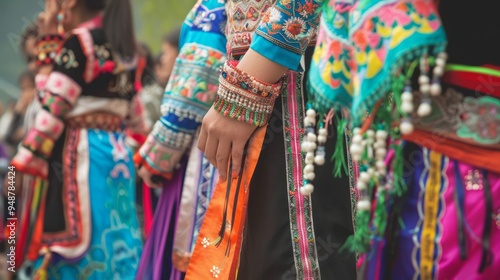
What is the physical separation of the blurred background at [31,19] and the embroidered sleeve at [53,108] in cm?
530

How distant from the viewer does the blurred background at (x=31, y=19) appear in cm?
895

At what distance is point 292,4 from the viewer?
1.60 metres

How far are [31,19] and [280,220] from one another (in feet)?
24.8

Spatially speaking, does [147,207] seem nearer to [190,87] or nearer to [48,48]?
[48,48]

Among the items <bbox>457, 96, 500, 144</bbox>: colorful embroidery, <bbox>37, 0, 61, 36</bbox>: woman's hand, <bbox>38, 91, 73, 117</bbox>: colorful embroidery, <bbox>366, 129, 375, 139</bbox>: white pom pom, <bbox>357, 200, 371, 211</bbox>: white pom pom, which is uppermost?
<bbox>457, 96, 500, 144</bbox>: colorful embroidery

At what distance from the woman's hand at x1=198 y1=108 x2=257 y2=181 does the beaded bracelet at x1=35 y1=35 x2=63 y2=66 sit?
2.12 m

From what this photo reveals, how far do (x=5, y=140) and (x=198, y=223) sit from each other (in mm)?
4285

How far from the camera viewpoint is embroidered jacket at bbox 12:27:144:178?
344cm

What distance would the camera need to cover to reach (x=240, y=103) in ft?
5.32

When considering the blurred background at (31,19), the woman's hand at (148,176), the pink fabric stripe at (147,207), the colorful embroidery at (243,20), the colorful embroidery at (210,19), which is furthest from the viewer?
the blurred background at (31,19)

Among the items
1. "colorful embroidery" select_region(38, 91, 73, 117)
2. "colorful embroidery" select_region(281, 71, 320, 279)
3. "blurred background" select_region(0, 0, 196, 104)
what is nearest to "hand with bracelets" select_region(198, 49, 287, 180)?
"colorful embroidery" select_region(281, 71, 320, 279)

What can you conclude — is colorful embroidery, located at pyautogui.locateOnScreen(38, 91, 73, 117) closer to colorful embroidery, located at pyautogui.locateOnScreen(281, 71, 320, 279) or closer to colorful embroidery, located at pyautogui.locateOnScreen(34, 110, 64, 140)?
colorful embroidery, located at pyautogui.locateOnScreen(34, 110, 64, 140)

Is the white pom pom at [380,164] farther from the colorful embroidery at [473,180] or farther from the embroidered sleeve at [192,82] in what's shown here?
the embroidered sleeve at [192,82]

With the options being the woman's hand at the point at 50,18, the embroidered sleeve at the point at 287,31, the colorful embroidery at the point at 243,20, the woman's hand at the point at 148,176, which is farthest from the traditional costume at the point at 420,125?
the woman's hand at the point at 50,18
